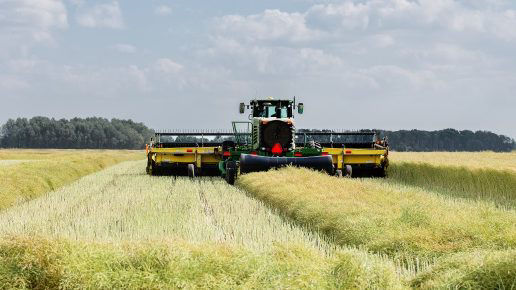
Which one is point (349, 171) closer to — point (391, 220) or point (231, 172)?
point (231, 172)

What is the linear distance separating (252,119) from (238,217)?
37.5ft

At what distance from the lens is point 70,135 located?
137 metres

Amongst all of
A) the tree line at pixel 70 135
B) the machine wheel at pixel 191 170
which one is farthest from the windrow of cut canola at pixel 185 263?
the tree line at pixel 70 135

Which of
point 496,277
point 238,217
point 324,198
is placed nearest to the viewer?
point 496,277

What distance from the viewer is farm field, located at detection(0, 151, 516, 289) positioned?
20.7 ft

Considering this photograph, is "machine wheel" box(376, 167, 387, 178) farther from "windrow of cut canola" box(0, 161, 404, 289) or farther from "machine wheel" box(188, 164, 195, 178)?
"windrow of cut canola" box(0, 161, 404, 289)

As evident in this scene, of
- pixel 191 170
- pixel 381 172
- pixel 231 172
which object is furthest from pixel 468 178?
pixel 191 170

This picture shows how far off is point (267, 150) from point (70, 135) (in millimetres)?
121480

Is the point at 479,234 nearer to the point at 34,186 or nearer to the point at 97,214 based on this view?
the point at 97,214

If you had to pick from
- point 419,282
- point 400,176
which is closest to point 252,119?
point 400,176

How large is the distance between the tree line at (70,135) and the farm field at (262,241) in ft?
411

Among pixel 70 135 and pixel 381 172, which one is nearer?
pixel 381 172

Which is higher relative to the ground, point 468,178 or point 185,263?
point 185,263

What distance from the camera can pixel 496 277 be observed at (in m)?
6.21
